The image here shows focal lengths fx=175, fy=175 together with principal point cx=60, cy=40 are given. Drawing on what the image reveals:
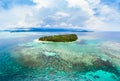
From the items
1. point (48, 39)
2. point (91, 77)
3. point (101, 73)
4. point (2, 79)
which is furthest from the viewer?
point (48, 39)

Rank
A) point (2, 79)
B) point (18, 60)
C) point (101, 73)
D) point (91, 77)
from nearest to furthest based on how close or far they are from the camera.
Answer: point (2, 79)
point (91, 77)
point (101, 73)
point (18, 60)

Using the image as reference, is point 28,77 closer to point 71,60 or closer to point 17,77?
point 17,77

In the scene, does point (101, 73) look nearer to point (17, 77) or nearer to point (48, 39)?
point (17, 77)

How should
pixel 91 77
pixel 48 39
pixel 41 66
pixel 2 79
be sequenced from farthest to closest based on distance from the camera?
pixel 48 39 → pixel 41 66 → pixel 91 77 → pixel 2 79

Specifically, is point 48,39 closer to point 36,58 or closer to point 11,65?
point 36,58

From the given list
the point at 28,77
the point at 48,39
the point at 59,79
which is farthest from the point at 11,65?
the point at 48,39

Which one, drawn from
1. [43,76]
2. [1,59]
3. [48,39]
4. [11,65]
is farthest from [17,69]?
[48,39]

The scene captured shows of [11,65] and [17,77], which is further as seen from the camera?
[11,65]

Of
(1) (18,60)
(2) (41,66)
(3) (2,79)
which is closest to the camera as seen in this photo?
(3) (2,79)

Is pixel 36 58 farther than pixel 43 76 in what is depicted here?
Yes
